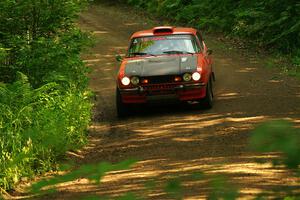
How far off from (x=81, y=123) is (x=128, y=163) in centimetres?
739

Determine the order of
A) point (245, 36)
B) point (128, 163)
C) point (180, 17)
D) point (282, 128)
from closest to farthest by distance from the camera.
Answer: point (282, 128), point (128, 163), point (245, 36), point (180, 17)

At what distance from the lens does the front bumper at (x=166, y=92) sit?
10.4 m

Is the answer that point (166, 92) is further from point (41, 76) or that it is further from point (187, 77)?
point (41, 76)

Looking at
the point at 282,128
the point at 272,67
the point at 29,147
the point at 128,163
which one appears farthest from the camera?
the point at 272,67

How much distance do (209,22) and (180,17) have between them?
302cm

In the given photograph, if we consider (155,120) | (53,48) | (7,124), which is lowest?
(155,120)

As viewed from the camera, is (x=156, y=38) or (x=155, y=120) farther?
(x=156, y=38)

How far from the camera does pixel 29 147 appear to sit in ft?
24.2

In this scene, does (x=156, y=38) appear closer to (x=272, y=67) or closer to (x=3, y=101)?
(x=3, y=101)

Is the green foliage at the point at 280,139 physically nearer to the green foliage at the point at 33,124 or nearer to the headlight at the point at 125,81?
the green foliage at the point at 33,124

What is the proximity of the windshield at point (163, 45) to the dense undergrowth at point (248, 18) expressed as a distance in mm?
5599

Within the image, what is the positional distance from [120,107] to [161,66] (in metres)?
1.21

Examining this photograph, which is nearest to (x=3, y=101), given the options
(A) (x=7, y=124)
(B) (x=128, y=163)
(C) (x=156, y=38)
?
(A) (x=7, y=124)

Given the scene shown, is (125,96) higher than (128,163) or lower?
lower
